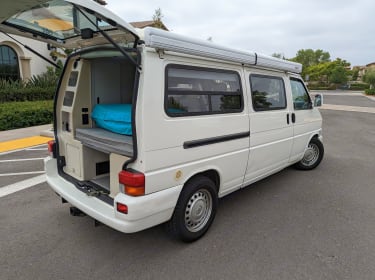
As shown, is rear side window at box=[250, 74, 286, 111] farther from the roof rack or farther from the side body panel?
the side body panel

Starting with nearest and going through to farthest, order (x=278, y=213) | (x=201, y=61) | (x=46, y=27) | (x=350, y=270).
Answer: (x=350, y=270)
(x=201, y=61)
(x=46, y=27)
(x=278, y=213)

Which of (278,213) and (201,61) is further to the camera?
(278,213)

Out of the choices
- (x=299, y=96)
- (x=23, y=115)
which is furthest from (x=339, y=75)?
(x=23, y=115)

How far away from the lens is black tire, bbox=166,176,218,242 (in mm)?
2795

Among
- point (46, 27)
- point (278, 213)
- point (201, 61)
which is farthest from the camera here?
point (278, 213)

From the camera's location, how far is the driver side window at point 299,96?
4.51 m

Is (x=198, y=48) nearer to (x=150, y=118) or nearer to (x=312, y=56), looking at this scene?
(x=150, y=118)

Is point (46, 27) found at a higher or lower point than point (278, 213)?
higher

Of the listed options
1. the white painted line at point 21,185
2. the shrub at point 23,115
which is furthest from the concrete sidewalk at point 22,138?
the white painted line at point 21,185

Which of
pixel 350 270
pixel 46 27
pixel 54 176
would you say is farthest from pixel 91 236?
pixel 350 270

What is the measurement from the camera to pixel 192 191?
9.37 feet

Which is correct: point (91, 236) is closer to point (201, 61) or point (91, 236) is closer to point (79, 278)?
point (79, 278)

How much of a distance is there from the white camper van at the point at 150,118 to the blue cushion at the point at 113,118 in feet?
0.04

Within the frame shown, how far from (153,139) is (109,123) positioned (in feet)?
3.05
